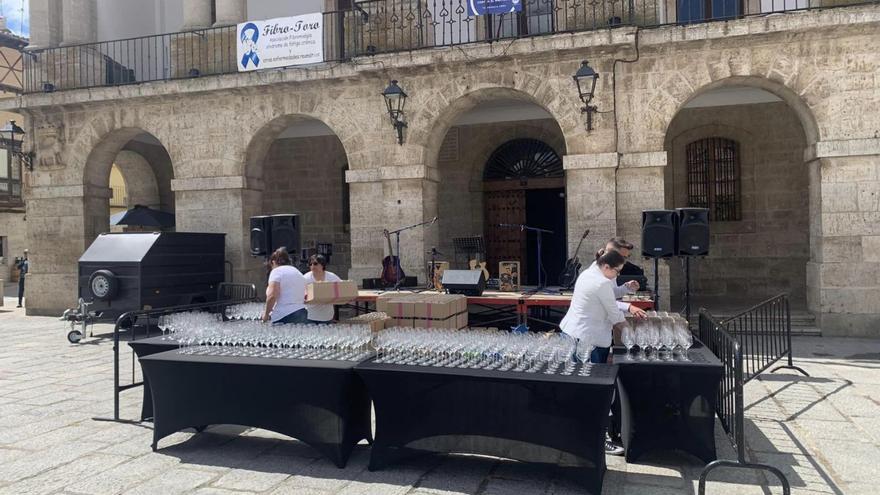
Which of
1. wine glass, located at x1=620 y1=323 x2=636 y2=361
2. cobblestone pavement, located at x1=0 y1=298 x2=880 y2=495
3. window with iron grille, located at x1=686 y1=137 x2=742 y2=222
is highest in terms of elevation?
window with iron grille, located at x1=686 y1=137 x2=742 y2=222

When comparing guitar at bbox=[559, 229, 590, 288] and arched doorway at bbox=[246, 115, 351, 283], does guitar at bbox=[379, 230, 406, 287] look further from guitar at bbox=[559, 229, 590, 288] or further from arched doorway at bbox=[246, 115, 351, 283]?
arched doorway at bbox=[246, 115, 351, 283]

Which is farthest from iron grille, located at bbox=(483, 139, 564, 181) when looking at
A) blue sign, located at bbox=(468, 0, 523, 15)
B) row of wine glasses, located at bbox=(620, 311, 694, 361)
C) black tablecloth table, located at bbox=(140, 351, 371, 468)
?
black tablecloth table, located at bbox=(140, 351, 371, 468)

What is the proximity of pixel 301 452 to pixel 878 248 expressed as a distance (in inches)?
343

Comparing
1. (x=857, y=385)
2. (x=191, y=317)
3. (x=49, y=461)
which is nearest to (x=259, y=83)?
(x=191, y=317)

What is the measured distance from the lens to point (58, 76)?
1333 cm

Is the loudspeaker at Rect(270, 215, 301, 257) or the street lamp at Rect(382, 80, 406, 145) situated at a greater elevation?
the street lamp at Rect(382, 80, 406, 145)

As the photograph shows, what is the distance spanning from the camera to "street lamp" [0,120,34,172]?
42.9ft

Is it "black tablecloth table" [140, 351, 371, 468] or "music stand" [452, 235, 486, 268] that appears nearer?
"black tablecloth table" [140, 351, 371, 468]

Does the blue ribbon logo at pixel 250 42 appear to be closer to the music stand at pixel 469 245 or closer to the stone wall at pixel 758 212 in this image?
the music stand at pixel 469 245

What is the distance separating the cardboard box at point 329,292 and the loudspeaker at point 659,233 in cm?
365

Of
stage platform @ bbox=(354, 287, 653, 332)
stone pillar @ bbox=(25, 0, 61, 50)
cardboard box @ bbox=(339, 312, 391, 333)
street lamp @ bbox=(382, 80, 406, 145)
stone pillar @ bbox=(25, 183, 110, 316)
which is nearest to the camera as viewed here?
cardboard box @ bbox=(339, 312, 391, 333)

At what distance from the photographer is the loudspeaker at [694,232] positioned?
765 cm

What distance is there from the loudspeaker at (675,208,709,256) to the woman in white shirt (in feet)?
11.4

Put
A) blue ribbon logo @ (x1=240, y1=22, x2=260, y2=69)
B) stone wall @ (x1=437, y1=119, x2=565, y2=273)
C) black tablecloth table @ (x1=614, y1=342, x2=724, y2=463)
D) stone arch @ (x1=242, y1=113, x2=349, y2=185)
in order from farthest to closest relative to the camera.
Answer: stone wall @ (x1=437, y1=119, x2=565, y2=273) → stone arch @ (x1=242, y1=113, x2=349, y2=185) → blue ribbon logo @ (x1=240, y1=22, x2=260, y2=69) → black tablecloth table @ (x1=614, y1=342, x2=724, y2=463)
